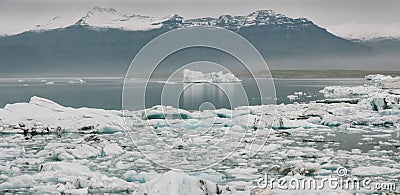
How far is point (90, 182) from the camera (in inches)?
507

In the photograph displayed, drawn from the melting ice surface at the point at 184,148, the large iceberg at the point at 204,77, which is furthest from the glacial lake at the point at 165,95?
the large iceberg at the point at 204,77

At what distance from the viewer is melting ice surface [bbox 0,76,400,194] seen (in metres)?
12.9

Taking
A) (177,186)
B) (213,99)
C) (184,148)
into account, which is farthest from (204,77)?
(177,186)

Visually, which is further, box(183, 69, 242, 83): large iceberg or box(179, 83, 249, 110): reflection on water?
box(183, 69, 242, 83): large iceberg

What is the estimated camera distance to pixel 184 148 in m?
19.1

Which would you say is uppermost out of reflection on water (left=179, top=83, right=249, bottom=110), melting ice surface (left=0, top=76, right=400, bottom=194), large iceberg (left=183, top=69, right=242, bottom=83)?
large iceberg (left=183, top=69, right=242, bottom=83)

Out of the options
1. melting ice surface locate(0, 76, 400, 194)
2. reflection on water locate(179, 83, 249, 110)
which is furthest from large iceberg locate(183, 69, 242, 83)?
melting ice surface locate(0, 76, 400, 194)

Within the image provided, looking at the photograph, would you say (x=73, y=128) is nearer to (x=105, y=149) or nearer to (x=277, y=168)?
(x=105, y=149)

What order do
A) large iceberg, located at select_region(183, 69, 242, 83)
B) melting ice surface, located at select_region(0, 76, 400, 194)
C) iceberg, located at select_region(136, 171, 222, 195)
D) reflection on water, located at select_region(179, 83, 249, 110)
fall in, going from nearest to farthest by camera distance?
1. iceberg, located at select_region(136, 171, 222, 195)
2. melting ice surface, located at select_region(0, 76, 400, 194)
3. reflection on water, located at select_region(179, 83, 249, 110)
4. large iceberg, located at select_region(183, 69, 242, 83)

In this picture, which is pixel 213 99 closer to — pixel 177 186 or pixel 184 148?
pixel 184 148

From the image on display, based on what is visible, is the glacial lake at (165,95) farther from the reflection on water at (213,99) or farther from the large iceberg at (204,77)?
the large iceberg at (204,77)

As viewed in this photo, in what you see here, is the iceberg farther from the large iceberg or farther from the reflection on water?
the large iceberg

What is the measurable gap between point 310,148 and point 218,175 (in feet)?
18.3

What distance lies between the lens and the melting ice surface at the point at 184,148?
42.3 ft
